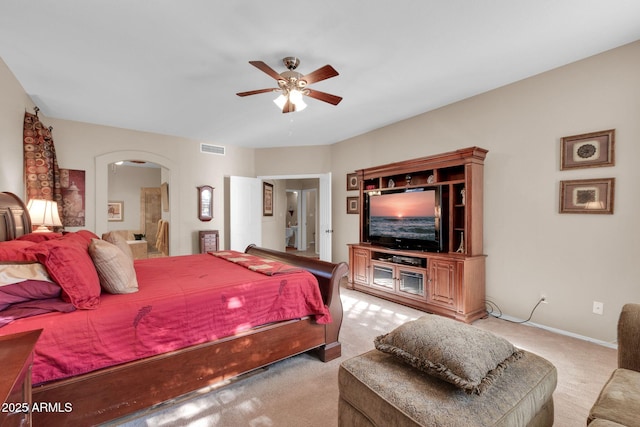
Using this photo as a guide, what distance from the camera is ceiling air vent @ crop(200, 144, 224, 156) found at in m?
5.61

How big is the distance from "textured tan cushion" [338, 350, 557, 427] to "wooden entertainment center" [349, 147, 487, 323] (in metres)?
1.98

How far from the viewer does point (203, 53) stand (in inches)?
102

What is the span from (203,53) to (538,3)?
2.64 m

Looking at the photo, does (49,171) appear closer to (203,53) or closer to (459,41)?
(203,53)

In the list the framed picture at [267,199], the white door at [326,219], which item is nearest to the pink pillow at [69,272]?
the white door at [326,219]

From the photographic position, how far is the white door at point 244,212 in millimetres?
5723

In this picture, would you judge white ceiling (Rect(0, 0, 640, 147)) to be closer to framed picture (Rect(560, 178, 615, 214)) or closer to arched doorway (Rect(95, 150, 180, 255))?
arched doorway (Rect(95, 150, 180, 255))

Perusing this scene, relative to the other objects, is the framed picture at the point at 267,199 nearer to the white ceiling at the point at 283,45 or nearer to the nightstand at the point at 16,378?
the white ceiling at the point at 283,45

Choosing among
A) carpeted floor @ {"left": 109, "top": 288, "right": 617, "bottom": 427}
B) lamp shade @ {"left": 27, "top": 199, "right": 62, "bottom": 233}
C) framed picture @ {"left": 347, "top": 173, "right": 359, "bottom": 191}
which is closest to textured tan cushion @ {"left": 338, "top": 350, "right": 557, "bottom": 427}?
carpeted floor @ {"left": 109, "top": 288, "right": 617, "bottom": 427}

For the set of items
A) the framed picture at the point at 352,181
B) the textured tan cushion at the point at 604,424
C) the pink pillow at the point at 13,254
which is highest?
the framed picture at the point at 352,181

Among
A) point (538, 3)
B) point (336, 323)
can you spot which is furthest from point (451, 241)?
point (538, 3)

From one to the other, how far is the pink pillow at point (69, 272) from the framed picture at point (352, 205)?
433 centimetres

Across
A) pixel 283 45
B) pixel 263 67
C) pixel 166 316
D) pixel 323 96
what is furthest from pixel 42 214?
pixel 323 96

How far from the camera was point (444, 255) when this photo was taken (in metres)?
3.45
